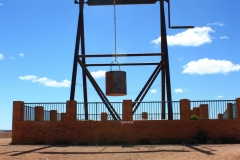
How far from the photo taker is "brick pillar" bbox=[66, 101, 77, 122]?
2003cm

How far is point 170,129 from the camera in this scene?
64.7 ft

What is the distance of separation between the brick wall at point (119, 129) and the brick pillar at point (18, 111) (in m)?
0.50

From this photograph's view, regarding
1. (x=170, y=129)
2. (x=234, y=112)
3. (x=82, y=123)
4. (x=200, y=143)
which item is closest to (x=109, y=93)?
(x=82, y=123)

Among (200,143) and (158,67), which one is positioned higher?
(158,67)

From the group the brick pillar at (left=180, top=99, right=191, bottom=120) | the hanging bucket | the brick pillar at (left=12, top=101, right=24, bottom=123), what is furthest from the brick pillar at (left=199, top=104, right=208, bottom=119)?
the brick pillar at (left=12, top=101, right=24, bottom=123)

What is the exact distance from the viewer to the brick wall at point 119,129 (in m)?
19.8

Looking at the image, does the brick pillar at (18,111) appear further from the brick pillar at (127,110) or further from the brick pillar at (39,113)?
the brick pillar at (127,110)

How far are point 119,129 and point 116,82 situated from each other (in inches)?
95.7

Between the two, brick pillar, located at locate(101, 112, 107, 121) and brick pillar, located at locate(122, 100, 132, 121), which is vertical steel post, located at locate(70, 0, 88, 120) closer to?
brick pillar, located at locate(101, 112, 107, 121)

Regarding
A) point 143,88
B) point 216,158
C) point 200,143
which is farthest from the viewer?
point 143,88

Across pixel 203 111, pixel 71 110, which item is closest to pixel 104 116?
pixel 71 110

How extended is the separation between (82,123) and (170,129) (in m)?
4.52

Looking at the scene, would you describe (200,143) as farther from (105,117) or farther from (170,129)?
(105,117)

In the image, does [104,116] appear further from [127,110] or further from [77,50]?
[77,50]
